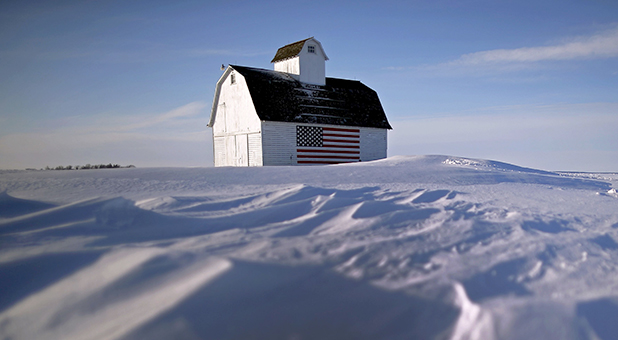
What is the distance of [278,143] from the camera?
671 inches

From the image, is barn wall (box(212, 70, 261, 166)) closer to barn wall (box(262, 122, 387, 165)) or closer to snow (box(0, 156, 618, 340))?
barn wall (box(262, 122, 387, 165))

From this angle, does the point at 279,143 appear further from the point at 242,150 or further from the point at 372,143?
the point at 372,143

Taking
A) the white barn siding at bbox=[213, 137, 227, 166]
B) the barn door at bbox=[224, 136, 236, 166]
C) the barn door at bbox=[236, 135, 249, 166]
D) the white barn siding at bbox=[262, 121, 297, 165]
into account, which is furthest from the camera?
the white barn siding at bbox=[213, 137, 227, 166]

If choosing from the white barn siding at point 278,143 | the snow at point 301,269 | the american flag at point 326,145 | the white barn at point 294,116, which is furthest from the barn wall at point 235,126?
the snow at point 301,269

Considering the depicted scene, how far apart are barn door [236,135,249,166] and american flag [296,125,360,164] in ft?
7.72

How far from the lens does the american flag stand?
17.8 metres

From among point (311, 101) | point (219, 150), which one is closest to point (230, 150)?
point (219, 150)

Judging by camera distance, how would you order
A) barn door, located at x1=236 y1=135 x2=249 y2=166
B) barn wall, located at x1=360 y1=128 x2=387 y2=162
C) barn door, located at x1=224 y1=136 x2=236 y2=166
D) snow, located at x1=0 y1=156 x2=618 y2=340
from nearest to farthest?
snow, located at x1=0 y1=156 x2=618 y2=340 < barn door, located at x1=236 y1=135 x2=249 y2=166 < barn door, located at x1=224 y1=136 x2=236 y2=166 < barn wall, located at x1=360 y1=128 x2=387 y2=162

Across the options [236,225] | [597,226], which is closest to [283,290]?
[236,225]

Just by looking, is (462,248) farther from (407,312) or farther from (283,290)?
(283,290)

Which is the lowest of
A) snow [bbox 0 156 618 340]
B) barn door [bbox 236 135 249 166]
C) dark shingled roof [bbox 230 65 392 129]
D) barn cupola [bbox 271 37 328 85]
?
snow [bbox 0 156 618 340]

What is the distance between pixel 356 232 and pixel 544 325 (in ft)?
4.93

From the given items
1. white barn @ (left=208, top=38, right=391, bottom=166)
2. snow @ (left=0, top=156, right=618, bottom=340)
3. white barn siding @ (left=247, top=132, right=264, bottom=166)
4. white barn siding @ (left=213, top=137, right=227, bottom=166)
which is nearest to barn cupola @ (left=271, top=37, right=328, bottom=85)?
white barn @ (left=208, top=38, right=391, bottom=166)

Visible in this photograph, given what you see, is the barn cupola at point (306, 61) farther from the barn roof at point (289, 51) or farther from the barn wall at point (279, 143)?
the barn wall at point (279, 143)
